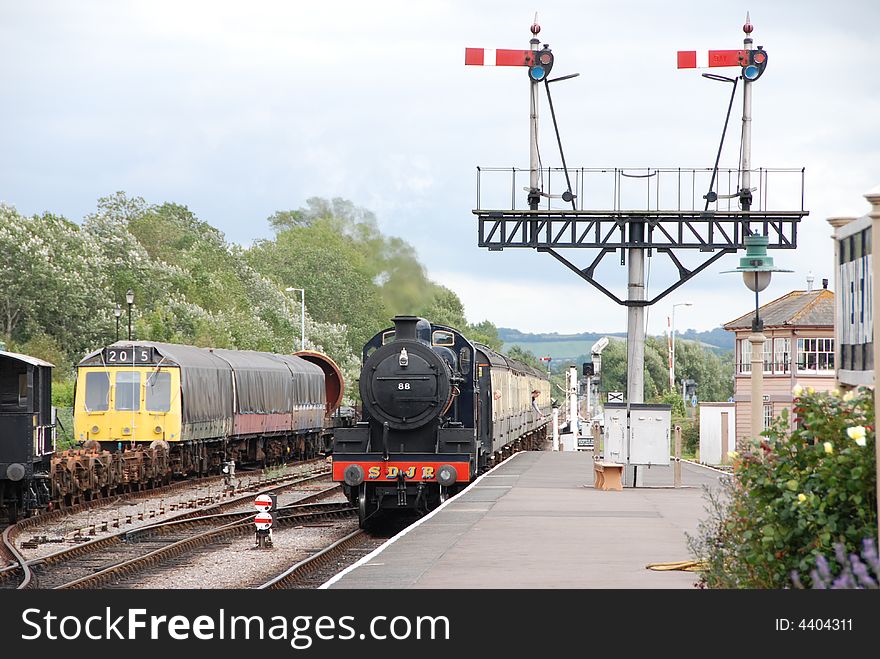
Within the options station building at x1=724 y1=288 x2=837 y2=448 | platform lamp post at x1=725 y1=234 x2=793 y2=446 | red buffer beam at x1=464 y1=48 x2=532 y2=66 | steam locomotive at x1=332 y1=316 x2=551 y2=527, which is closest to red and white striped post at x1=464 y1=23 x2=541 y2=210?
red buffer beam at x1=464 y1=48 x2=532 y2=66

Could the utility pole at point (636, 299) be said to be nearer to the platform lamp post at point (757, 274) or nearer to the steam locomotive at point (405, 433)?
the steam locomotive at point (405, 433)

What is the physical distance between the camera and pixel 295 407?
45812 millimetres

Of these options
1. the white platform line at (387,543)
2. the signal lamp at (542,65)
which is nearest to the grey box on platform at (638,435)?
the white platform line at (387,543)

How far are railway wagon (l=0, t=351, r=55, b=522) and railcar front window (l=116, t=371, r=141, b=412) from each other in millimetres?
8878

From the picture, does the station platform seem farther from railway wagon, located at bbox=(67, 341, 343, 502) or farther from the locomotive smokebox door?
railway wagon, located at bbox=(67, 341, 343, 502)

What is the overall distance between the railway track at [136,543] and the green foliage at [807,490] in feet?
28.5

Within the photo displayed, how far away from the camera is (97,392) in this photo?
3288 centimetres

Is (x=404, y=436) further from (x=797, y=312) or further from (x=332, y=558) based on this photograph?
(x=797, y=312)

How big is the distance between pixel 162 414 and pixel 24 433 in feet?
34.5

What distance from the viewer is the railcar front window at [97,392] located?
107 ft

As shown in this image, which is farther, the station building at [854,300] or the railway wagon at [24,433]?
the railway wagon at [24,433]
